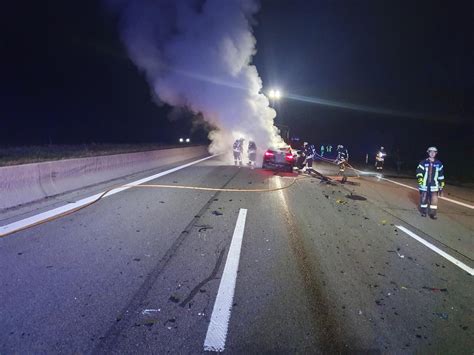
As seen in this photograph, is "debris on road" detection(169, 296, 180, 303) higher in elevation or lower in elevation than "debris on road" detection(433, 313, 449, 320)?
higher

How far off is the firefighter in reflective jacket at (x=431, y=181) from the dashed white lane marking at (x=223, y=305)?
5.87 m

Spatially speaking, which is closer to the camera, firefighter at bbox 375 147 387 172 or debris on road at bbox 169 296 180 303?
debris on road at bbox 169 296 180 303

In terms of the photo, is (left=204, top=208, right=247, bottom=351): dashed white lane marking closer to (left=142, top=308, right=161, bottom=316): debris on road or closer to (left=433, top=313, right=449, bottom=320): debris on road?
(left=142, top=308, right=161, bottom=316): debris on road

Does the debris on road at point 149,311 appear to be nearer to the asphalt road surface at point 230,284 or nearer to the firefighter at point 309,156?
the asphalt road surface at point 230,284

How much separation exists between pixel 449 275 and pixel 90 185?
976cm

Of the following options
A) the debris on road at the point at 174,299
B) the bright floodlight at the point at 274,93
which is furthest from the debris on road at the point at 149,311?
the bright floodlight at the point at 274,93

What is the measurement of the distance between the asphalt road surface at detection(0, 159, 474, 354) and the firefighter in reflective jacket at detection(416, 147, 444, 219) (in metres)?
1.22

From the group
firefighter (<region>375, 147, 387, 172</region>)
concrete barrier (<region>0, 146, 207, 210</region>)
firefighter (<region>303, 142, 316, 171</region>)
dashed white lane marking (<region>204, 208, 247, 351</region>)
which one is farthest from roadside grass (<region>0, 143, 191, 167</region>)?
firefighter (<region>375, 147, 387, 172</region>)

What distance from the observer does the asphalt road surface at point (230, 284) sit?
3223mm

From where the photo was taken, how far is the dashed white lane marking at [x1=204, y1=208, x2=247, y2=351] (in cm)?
315

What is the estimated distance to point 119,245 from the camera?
216 inches

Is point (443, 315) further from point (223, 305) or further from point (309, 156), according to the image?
point (309, 156)

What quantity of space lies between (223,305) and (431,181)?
7.49m

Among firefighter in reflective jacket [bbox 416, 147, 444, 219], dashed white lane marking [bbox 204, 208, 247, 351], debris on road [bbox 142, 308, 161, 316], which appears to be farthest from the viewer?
firefighter in reflective jacket [bbox 416, 147, 444, 219]
